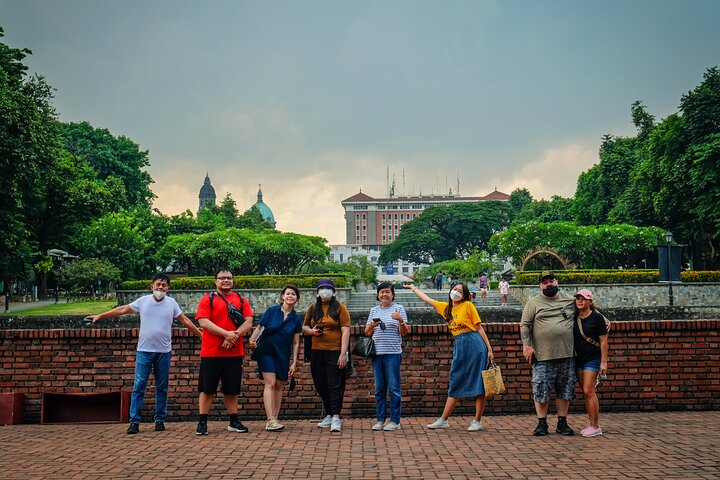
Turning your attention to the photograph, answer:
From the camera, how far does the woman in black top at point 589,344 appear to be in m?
8.14

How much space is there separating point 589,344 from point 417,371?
2.33 m

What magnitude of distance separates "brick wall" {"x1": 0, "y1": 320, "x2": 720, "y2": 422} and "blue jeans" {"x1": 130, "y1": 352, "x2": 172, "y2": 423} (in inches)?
34.9

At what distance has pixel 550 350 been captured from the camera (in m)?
8.23

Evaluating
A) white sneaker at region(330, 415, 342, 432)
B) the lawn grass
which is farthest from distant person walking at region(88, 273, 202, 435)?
the lawn grass

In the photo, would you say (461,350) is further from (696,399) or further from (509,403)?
(696,399)

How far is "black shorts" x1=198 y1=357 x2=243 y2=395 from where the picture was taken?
8453mm

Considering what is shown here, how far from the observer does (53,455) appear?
735cm

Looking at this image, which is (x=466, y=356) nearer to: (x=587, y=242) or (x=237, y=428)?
(x=237, y=428)

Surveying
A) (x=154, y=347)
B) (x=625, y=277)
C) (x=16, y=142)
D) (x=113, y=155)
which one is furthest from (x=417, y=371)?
(x=113, y=155)

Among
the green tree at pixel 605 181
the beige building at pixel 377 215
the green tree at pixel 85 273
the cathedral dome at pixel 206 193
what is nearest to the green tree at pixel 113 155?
the green tree at pixel 85 273

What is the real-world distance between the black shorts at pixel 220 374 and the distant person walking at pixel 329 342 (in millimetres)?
865

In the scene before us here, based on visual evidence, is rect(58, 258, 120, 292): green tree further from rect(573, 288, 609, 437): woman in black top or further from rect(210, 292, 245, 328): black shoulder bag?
rect(573, 288, 609, 437): woman in black top

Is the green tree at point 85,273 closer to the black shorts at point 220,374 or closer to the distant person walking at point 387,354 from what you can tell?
the black shorts at point 220,374

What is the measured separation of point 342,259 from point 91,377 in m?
136
